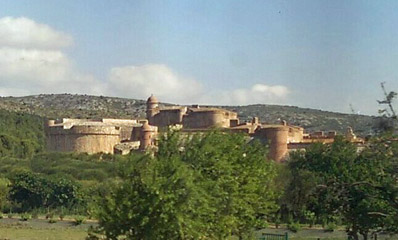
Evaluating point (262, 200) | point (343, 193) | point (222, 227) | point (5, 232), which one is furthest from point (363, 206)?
point (5, 232)

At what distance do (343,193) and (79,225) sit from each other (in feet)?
94.3

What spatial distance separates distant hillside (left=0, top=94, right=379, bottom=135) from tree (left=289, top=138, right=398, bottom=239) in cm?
5919

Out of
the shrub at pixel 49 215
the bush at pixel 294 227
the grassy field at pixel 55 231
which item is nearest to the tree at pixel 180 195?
the grassy field at pixel 55 231

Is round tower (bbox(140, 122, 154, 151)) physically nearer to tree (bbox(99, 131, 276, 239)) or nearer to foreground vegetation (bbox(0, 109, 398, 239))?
foreground vegetation (bbox(0, 109, 398, 239))

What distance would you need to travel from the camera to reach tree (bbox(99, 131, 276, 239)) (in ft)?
48.4

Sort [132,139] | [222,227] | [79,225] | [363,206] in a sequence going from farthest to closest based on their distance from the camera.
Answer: [132,139]
[79,225]
[363,206]
[222,227]

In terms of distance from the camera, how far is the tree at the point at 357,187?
10.5 m

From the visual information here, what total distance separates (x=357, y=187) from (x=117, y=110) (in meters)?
108

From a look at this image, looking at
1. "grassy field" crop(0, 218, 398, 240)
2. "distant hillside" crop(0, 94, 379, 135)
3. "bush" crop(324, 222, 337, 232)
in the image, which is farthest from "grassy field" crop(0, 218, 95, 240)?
"distant hillside" crop(0, 94, 379, 135)

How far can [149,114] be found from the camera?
3100 inches

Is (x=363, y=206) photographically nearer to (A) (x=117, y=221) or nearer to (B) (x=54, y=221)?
(A) (x=117, y=221)

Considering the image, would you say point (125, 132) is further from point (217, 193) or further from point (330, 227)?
point (217, 193)

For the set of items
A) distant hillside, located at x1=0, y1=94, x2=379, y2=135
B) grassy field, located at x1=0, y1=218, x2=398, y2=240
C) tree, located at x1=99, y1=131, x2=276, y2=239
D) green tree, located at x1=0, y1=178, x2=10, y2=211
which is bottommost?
grassy field, located at x1=0, y1=218, x2=398, y2=240

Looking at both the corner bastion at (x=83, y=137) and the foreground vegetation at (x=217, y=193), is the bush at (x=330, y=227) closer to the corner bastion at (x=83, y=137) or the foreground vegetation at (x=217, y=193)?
the foreground vegetation at (x=217, y=193)
